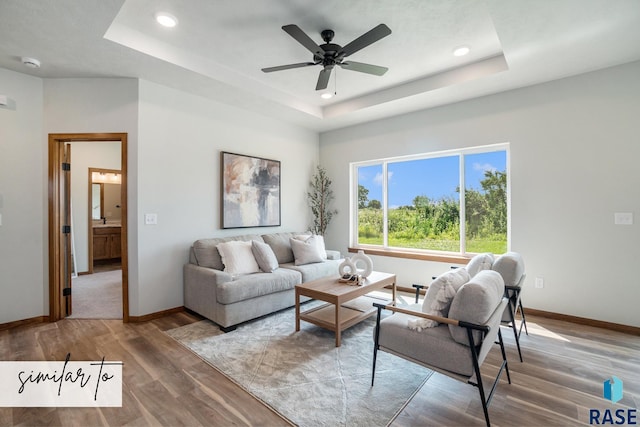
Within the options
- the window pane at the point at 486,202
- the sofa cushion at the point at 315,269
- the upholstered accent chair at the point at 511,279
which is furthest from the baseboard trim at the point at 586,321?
the sofa cushion at the point at 315,269

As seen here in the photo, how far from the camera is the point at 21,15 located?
88.7 inches

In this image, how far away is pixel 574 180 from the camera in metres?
3.31

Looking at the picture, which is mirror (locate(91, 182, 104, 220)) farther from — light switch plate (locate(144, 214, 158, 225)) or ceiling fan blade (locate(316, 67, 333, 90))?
ceiling fan blade (locate(316, 67, 333, 90))

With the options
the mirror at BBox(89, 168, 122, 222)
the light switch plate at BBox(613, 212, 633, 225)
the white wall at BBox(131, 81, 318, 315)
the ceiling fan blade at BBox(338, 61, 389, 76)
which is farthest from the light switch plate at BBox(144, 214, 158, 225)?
the light switch plate at BBox(613, 212, 633, 225)

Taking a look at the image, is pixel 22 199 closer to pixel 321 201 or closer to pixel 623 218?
pixel 321 201

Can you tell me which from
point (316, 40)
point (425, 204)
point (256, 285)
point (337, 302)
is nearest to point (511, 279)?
point (337, 302)

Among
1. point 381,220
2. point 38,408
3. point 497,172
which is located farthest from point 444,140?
point 38,408

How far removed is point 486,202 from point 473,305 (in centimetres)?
282

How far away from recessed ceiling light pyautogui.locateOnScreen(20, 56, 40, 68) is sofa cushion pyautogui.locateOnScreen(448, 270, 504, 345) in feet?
14.4

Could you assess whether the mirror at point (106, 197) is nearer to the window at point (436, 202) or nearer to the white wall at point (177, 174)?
the white wall at point (177, 174)

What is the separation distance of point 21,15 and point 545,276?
5.68 metres

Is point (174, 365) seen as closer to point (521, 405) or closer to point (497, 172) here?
point (521, 405)

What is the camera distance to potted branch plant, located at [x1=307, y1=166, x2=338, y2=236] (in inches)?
221

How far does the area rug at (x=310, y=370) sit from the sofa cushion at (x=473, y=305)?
26.3 inches
